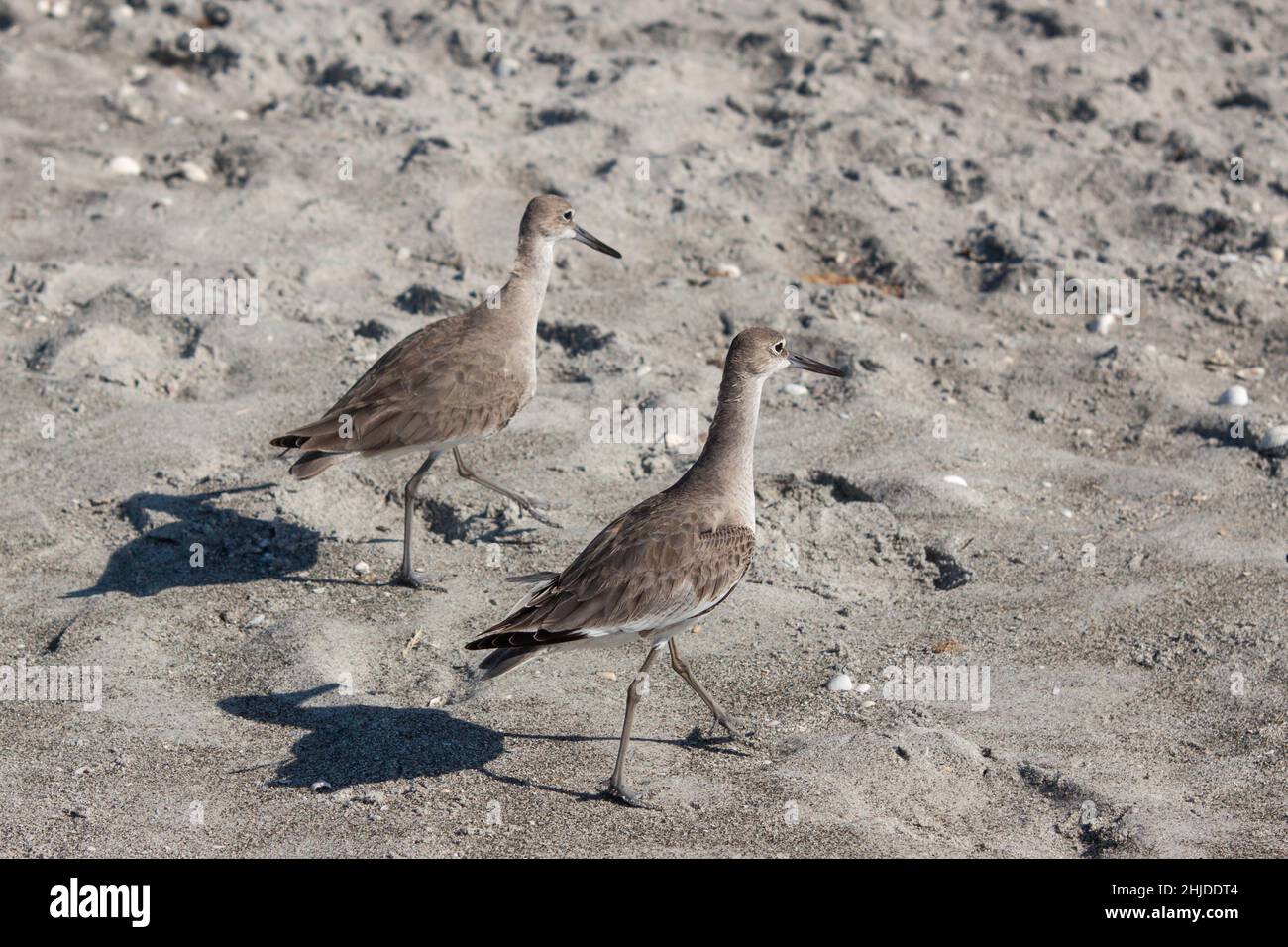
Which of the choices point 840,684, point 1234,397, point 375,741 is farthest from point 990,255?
point 375,741

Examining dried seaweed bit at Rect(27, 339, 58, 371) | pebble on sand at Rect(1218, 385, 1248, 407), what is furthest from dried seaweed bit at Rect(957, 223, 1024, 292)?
dried seaweed bit at Rect(27, 339, 58, 371)

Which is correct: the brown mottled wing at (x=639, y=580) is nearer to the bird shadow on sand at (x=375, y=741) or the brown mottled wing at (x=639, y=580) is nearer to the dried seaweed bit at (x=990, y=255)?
the bird shadow on sand at (x=375, y=741)

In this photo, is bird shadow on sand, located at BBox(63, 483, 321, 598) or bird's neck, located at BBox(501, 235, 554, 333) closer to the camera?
bird shadow on sand, located at BBox(63, 483, 321, 598)

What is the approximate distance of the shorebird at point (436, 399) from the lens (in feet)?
20.4

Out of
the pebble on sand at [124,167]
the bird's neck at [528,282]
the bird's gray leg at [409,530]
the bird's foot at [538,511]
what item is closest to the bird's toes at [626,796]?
the bird's gray leg at [409,530]

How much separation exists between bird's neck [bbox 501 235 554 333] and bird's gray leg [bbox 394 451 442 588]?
894 mm

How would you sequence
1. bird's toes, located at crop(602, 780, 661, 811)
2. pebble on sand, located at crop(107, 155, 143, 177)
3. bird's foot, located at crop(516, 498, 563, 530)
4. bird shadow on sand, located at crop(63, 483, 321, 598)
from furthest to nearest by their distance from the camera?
1. pebble on sand, located at crop(107, 155, 143, 177)
2. bird's foot, located at crop(516, 498, 563, 530)
3. bird shadow on sand, located at crop(63, 483, 321, 598)
4. bird's toes, located at crop(602, 780, 661, 811)

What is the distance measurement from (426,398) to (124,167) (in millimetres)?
4405

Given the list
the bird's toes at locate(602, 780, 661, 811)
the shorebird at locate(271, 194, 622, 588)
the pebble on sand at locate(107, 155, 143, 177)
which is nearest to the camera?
the bird's toes at locate(602, 780, 661, 811)

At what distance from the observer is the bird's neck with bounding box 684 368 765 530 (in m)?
5.38

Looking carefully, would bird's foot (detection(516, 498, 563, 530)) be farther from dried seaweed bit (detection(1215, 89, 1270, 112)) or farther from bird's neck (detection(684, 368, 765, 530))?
dried seaweed bit (detection(1215, 89, 1270, 112))

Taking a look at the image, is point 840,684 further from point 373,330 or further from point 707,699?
point 373,330

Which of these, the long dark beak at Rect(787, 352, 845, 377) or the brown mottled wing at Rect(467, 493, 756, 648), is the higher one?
the long dark beak at Rect(787, 352, 845, 377)
